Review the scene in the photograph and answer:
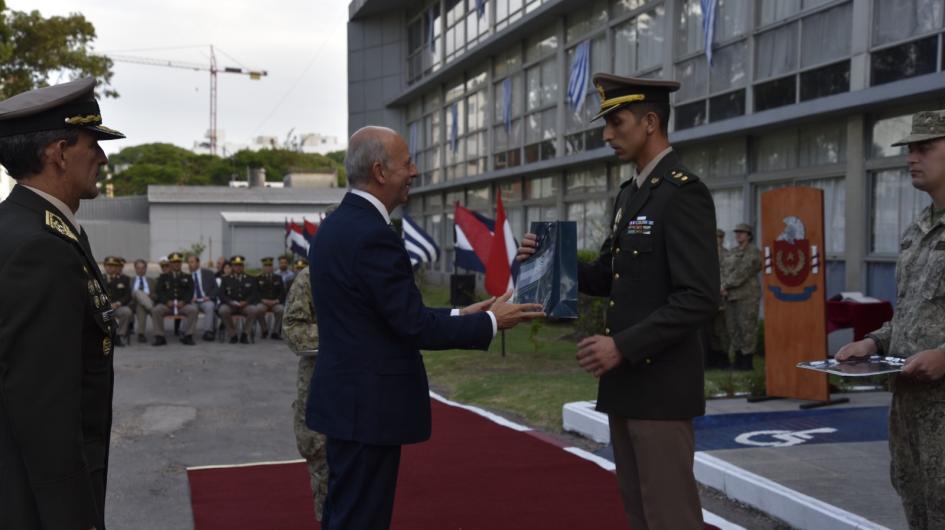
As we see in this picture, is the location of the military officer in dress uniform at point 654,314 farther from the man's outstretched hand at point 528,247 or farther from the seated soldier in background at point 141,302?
the seated soldier in background at point 141,302

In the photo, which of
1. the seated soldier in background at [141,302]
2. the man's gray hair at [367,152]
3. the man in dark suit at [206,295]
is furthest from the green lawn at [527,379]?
the seated soldier in background at [141,302]

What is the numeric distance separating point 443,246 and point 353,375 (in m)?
28.8

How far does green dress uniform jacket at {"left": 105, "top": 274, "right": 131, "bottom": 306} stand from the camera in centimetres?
1694

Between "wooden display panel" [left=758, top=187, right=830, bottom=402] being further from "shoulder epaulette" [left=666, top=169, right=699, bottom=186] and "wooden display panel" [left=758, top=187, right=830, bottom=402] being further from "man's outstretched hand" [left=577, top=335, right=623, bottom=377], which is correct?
"man's outstretched hand" [left=577, top=335, right=623, bottom=377]

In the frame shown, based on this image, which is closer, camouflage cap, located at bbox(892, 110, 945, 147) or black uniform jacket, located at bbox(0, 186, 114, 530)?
black uniform jacket, located at bbox(0, 186, 114, 530)

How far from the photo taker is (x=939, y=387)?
318 cm

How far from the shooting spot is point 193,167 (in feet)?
298

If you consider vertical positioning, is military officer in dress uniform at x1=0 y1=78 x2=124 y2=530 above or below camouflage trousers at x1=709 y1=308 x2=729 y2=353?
above

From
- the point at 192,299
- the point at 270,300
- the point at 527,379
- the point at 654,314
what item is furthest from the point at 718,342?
the point at 192,299

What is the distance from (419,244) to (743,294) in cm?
797

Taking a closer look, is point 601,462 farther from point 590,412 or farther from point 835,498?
point 835,498

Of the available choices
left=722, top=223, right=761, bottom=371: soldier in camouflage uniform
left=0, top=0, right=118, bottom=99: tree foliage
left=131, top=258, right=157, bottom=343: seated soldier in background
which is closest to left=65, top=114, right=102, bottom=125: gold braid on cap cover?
left=722, top=223, right=761, bottom=371: soldier in camouflage uniform

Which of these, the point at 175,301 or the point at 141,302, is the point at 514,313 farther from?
the point at 141,302

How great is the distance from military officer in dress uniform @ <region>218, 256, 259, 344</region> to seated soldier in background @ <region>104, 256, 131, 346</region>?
1.82 metres
